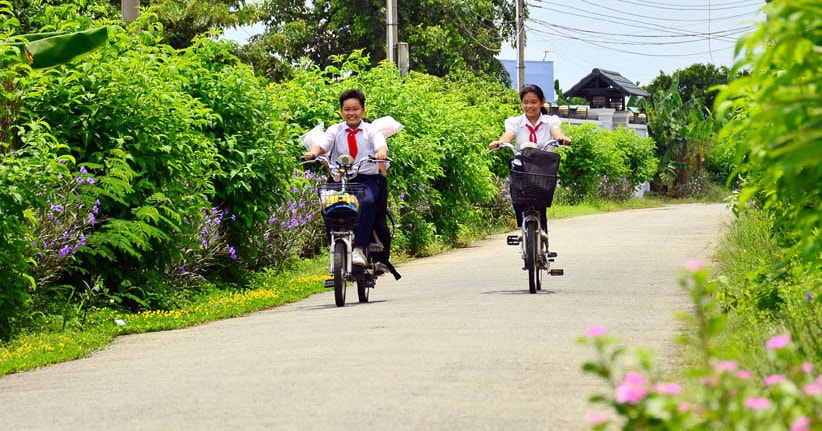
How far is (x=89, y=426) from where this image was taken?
671 centimetres

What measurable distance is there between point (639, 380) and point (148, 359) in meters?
6.54

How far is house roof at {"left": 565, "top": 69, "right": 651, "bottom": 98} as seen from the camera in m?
77.1

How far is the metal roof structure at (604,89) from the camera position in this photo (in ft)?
254

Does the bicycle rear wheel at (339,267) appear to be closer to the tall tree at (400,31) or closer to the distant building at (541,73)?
the tall tree at (400,31)

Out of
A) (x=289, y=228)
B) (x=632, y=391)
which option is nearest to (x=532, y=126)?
(x=289, y=228)

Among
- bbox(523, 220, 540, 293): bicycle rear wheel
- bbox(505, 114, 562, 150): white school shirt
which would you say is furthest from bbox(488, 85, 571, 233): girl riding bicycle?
bbox(523, 220, 540, 293): bicycle rear wheel

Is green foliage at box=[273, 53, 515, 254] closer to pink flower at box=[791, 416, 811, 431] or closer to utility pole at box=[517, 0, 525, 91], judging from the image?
pink flower at box=[791, 416, 811, 431]

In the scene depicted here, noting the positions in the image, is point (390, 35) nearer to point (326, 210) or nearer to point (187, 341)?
point (326, 210)

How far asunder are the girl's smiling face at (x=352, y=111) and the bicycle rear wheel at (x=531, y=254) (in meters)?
2.00

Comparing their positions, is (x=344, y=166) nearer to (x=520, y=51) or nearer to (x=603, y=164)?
(x=603, y=164)

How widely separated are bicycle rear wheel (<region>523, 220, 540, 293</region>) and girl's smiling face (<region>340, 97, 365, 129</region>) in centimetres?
200

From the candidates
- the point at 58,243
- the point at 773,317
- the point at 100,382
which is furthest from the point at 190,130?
the point at 773,317

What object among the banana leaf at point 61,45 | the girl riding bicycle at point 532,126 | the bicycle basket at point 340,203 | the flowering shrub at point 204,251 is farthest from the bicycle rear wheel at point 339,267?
the banana leaf at point 61,45

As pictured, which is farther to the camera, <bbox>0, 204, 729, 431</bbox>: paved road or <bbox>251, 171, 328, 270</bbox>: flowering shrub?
<bbox>251, 171, 328, 270</bbox>: flowering shrub
